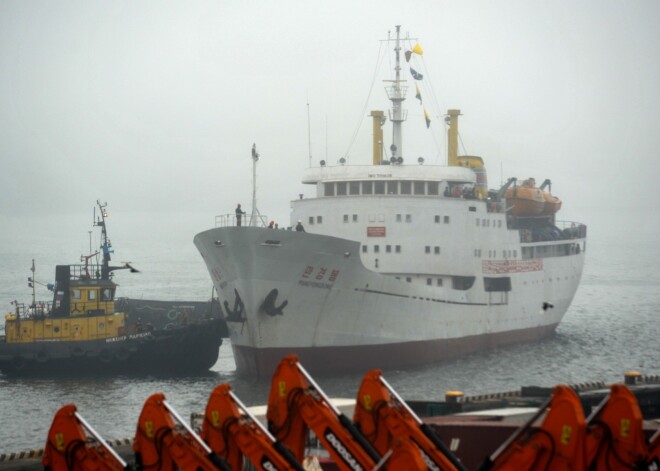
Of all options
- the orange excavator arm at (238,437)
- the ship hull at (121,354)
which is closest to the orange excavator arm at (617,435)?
the orange excavator arm at (238,437)

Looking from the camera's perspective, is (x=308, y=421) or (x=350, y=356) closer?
(x=308, y=421)

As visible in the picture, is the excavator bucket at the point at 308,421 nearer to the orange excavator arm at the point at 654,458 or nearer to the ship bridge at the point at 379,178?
the orange excavator arm at the point at 654,458

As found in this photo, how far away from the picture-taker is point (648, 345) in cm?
4628

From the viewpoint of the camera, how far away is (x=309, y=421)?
626 inches

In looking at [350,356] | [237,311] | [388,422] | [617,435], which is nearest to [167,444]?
[388,422]

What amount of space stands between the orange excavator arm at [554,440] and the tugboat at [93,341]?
24.0 metres

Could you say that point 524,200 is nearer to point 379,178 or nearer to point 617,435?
point 379,178

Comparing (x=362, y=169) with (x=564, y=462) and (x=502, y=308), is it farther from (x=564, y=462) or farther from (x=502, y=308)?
(x=564, y=462)

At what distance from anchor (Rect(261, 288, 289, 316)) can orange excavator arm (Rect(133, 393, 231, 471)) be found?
58.3 feet

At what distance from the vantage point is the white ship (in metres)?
33.9

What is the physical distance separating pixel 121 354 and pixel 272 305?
6203 millimetres

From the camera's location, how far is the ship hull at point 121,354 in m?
37.4

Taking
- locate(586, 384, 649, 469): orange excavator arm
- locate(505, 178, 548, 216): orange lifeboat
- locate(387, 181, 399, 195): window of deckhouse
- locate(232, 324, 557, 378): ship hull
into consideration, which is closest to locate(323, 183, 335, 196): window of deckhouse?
locate(387, 181, 399, 195): window of deckhouse

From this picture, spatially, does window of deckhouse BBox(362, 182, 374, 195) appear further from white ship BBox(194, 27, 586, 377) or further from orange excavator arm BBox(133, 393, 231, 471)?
orange excavator arm BBox(133, 393, 231, 471)
